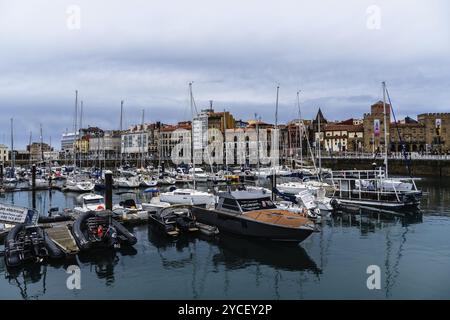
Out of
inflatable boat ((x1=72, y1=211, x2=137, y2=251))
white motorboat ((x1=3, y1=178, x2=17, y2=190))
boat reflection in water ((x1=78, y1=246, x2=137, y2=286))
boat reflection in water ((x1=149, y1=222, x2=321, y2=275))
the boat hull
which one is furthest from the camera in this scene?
white motorboat ((x1=3, y1=178, x2=17, y2=190))

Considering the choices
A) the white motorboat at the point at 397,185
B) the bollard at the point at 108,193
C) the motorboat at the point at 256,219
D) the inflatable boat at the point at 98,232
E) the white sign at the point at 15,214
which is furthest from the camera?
the white motorboat at the point at 397,185

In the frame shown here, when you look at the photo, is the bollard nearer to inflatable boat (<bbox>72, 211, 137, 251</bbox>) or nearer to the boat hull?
inflatable boat (<bbox>72, 211, 137, 251</bbox>)

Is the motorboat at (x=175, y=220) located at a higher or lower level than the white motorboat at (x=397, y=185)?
lower

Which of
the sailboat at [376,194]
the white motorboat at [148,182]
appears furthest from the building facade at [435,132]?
the white motorboat at [148,182]

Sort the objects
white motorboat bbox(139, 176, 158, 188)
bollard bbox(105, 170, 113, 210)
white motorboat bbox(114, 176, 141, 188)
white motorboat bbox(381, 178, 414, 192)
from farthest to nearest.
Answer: white motorboat bbox(139, 176, 158, 188) < white motorboat bbox(114, 176, 141, 188) < white motorboat bbox(381, 178, 414, 192) < bollard bbox(105, 170, 113, 210)

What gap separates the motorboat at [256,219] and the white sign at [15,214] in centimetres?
1249

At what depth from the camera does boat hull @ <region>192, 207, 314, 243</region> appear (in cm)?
2575

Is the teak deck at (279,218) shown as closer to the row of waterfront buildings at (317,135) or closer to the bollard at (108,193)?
the bollard at (108,193)

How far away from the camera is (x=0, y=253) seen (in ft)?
79.9

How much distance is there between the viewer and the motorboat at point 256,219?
84.9 ft

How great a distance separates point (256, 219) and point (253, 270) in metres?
5.93

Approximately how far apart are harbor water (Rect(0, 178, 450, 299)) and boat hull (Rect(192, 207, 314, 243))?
1.81ft

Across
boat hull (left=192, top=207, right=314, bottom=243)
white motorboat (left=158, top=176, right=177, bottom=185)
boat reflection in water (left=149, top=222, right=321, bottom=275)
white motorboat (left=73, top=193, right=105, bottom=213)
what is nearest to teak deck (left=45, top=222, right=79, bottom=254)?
boat reflection in water (left=149, top=222, right=321, bottom=275)
